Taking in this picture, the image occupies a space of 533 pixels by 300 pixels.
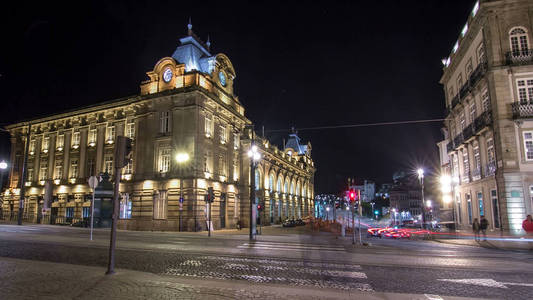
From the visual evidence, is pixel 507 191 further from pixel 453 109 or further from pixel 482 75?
pixel 453 109

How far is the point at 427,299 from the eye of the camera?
19.4ft

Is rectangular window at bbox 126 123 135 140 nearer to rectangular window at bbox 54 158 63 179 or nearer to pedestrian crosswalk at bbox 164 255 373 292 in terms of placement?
rectangular window at bbox 54 158 63 179

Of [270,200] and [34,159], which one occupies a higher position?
[34,159]

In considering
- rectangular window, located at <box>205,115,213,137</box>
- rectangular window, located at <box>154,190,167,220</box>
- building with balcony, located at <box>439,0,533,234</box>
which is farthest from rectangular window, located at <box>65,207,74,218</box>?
building with balcony, located at <box>439,0,533,234</box>

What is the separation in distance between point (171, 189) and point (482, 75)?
95.9ft

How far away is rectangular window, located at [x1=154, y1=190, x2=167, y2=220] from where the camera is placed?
34000 millimetres

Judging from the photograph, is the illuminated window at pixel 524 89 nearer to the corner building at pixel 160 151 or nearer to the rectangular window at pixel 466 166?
the rectangular window at pixel 466 166

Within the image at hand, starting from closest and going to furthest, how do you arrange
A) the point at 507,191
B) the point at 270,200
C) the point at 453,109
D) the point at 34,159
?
the point at 507,191
the point at 453,109
the point at 34,159
the point at 270,200

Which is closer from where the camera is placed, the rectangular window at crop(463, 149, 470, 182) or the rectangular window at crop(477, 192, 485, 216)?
the rectangular window at crop(477, 192, 485, 216)

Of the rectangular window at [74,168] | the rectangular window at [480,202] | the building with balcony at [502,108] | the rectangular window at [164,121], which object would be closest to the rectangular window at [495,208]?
the building with balcony at [502,108]

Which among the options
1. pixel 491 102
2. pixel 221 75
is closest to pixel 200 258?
pixel 491 102

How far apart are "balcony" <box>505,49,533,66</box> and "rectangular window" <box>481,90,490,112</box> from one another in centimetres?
261

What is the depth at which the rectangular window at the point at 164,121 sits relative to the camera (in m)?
36.0

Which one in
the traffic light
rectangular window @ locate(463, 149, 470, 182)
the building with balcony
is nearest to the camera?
the traffic light
